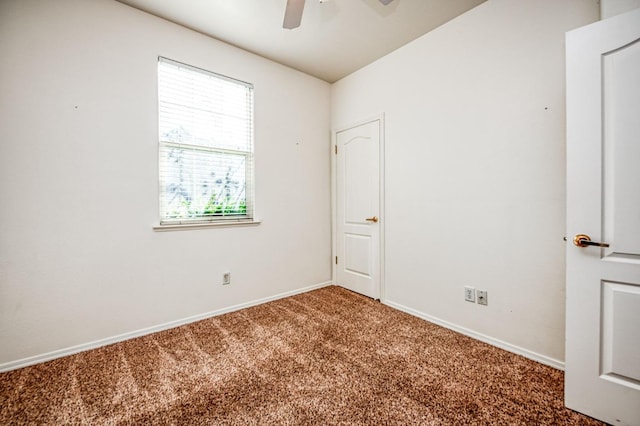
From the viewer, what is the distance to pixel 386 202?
9.96 feet

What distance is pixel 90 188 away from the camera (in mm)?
2143

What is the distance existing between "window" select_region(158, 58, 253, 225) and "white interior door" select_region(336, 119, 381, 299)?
3.91 ft

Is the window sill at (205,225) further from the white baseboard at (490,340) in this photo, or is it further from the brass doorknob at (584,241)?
the brass doorknob at (584,241)

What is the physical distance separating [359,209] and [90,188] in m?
2.58

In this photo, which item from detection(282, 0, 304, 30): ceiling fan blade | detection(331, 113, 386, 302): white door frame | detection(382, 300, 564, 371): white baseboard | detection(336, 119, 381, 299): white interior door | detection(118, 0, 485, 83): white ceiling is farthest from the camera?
detection(336, 119, 381, 299): white interior door

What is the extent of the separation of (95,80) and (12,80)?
46cm

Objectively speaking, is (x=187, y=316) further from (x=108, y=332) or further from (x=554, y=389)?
(x=554, y=389)

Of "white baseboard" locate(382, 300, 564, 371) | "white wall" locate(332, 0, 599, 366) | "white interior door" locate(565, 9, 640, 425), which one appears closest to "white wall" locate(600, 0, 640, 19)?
"white wall" locate(332, 0, 599, 366)

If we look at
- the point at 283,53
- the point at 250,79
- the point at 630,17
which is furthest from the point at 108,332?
the point at 630,17

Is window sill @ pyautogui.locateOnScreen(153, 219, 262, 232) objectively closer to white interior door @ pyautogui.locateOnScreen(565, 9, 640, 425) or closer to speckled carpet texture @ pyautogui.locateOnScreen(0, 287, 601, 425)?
speckled carpet texture @ pyautogui.locateOnScreen(0, 287, 601, 425)

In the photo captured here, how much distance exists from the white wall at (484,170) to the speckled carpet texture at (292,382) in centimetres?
35

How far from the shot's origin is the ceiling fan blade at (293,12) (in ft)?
5.86

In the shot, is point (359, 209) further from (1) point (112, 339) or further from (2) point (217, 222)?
(1) point (112, 339)

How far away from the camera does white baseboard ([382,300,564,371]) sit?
74.5 inches
